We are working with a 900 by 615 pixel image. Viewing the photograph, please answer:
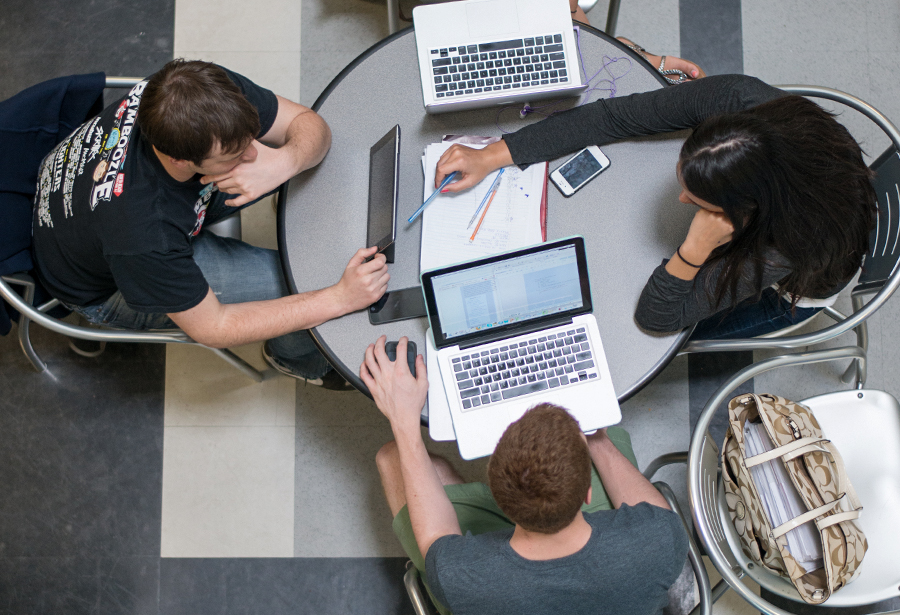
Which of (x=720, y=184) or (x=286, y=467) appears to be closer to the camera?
(x=720, y=184)

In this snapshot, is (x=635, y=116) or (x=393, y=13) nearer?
(x=635, y=116)

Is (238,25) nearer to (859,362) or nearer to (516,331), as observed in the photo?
(516,331)

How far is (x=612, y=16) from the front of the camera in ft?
7.17

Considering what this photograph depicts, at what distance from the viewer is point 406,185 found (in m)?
1.50

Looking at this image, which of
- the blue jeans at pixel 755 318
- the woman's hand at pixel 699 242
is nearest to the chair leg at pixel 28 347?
the woman's hand at pixel 699 242

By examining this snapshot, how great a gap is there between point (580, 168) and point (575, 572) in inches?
33.5

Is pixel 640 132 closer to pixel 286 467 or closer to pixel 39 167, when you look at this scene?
pixel 39 167

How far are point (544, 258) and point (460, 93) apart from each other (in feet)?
1.50

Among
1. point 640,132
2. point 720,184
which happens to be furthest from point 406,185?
point 720,184

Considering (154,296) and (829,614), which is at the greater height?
(154,296)

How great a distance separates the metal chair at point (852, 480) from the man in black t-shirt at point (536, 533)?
0.16 m

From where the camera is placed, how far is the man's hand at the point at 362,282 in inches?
55.2

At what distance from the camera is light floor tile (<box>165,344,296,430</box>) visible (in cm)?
219

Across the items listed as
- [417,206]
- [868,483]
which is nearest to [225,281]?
[417,206]
